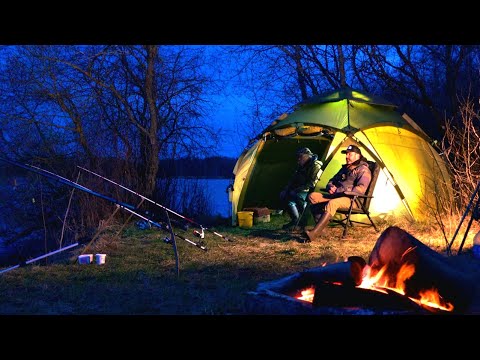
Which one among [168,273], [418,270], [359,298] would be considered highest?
[418,270]

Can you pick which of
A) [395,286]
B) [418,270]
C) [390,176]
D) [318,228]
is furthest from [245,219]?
[418,270]

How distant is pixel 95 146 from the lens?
1203 centimetres

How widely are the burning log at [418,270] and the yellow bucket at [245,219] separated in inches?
213

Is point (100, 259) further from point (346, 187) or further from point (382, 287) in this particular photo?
point (346, 187)

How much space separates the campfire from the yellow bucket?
17.3 feet

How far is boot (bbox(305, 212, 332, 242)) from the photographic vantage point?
777 centimetres

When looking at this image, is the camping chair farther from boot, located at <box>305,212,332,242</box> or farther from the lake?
the lake

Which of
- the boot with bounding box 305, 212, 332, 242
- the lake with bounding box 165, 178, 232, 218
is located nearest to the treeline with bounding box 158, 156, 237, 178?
the lake with bounding box 165, 178, 232, 218

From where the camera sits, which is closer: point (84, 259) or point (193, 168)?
point (84, 259)

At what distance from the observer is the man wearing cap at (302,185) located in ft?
29.2

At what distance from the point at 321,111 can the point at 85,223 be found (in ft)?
14.9

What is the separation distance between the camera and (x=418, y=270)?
394 cm

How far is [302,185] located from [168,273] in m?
3.90
